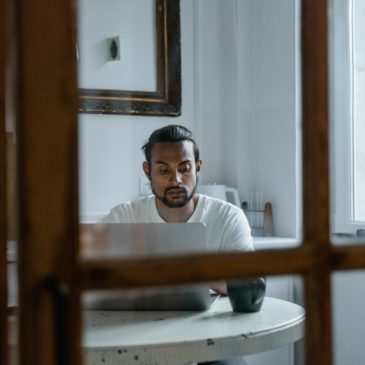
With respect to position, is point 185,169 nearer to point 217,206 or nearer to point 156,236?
A: point 217,206

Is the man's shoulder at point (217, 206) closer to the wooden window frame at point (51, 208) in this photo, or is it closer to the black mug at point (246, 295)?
the black mug at point (246, 295)

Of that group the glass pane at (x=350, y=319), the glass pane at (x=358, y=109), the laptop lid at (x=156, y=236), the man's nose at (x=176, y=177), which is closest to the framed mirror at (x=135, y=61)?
the man's nose at (x=176, y=177)

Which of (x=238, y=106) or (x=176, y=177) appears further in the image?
(x=238, y=106)

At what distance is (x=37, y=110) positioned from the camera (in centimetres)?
35

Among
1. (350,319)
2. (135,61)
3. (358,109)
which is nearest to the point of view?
(350,319)

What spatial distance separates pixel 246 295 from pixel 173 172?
660 millimetres

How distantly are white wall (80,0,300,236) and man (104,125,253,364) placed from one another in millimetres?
486

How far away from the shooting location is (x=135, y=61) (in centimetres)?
275

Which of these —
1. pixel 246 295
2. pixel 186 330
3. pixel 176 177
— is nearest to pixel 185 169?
pixel 176 177

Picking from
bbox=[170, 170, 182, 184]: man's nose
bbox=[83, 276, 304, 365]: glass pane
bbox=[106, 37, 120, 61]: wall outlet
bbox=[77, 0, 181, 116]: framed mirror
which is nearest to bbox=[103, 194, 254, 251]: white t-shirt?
bbox=[170, 170, 182, 184]: man's nose

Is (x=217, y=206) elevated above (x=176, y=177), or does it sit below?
below

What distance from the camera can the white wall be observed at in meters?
2.73

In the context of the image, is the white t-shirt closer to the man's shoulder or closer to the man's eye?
the man's shoulder

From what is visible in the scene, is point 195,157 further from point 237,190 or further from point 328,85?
point 328,85
